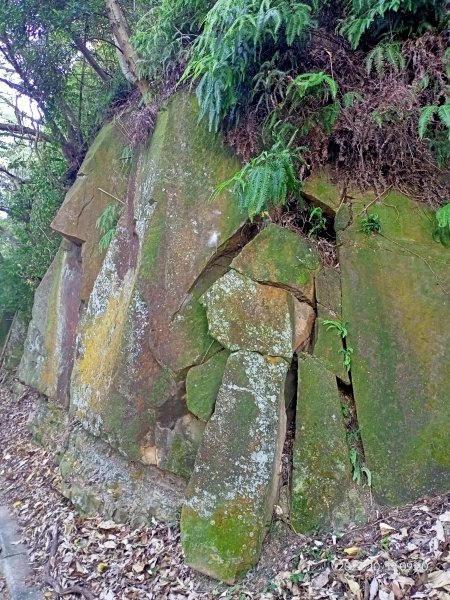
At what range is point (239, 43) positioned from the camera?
3.89m

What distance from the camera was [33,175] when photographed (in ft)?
27.6

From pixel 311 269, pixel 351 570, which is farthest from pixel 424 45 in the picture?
pixel 351 570

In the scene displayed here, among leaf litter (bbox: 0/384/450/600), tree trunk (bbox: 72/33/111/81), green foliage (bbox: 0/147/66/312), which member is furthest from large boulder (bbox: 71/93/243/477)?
green foliage (bbox: 0/147/66/312)

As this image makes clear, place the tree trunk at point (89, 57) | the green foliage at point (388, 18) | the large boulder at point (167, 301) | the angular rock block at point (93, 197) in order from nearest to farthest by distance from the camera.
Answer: the green foliage at point (388, 18)
the large boulder at point (167, 301)
the angular rock block at point (93, 197)
the tree trunk at point (89, 57)

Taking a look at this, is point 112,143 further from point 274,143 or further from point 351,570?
point 351,570

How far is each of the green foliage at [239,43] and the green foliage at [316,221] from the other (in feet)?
4.13

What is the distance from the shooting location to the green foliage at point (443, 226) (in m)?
3.58

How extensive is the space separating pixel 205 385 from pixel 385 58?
10.9 ft

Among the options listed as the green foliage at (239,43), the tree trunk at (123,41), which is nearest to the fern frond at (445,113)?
the green foliage at (239,43)

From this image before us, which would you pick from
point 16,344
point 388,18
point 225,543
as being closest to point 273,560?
point 225,543

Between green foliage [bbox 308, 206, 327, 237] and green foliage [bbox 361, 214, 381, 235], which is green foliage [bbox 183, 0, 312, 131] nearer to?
green foliage [bbox 308, 206, 327, 237]

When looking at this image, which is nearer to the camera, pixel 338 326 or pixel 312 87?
pixel 338 326

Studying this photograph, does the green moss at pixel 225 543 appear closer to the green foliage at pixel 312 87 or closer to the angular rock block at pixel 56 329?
the green foliage at pixel 312 87

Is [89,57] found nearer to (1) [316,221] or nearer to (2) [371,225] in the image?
(1) [316,221]
